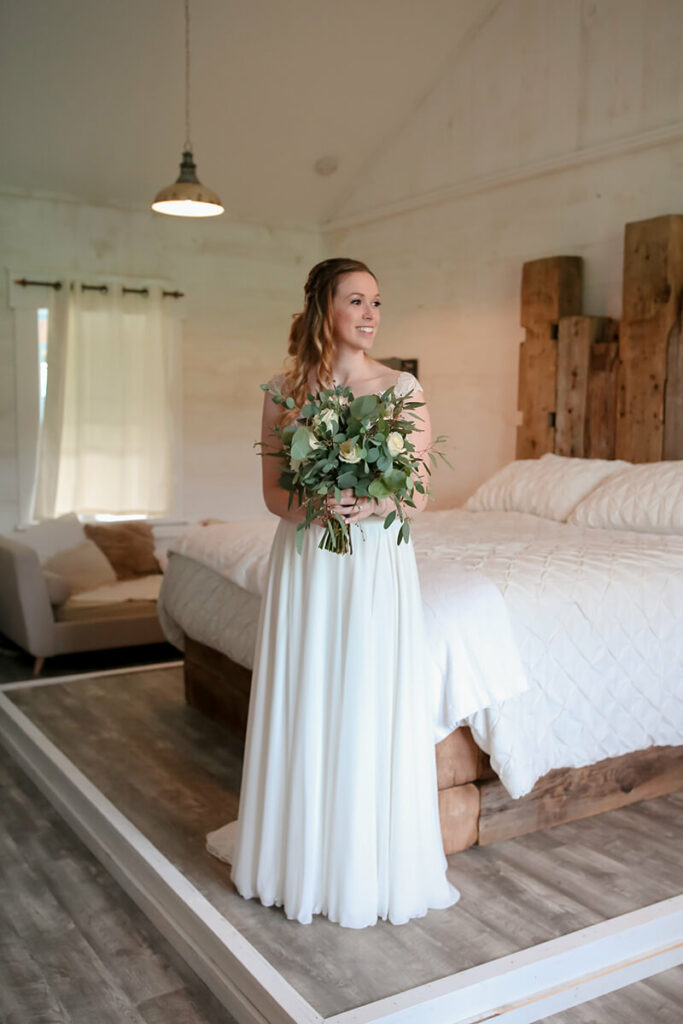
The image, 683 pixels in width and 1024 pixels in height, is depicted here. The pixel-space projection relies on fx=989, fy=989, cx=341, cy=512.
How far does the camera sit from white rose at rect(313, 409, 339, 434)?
2.29 m

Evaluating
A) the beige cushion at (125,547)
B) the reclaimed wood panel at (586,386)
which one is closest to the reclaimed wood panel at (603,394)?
the reclaimed wood panel at (586,386)

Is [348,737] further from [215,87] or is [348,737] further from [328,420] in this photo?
[215,87]

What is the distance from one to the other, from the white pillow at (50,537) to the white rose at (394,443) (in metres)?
3.68

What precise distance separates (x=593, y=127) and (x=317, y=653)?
3.95 metres

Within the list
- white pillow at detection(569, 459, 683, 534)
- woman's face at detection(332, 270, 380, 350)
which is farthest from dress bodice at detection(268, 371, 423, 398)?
white pillow at detection(569, 459, 683, 534)

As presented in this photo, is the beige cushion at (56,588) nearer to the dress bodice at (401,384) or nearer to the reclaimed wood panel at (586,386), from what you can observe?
the reclaimed wood panel at (586,386)

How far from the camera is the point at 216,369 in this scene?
718 centimetres

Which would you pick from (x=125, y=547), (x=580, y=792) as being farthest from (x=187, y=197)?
(x=580, y=792)

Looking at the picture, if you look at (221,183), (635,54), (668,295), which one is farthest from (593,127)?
(221,183)

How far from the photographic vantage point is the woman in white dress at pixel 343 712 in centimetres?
241

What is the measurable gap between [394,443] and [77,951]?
1.50 meters

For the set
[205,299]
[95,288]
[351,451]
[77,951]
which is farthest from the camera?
[205,299]

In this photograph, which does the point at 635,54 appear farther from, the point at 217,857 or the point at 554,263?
the point at 217,857

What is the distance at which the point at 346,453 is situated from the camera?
2256mm
